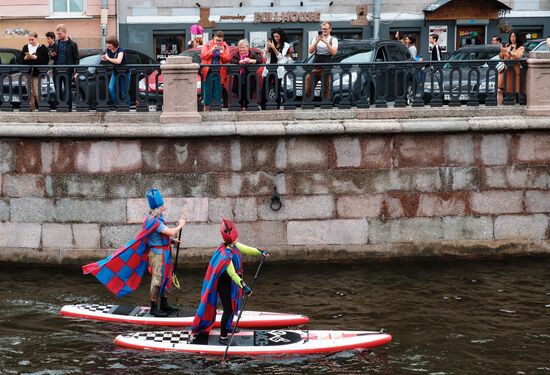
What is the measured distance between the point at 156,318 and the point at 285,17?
18.2 metres

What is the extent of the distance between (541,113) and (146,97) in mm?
5895

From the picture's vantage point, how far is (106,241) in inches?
648

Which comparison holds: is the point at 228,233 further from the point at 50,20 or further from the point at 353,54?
the point at 50,20

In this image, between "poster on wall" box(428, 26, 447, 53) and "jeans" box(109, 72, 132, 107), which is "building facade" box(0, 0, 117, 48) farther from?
"jeans" box(109, 72, 132, 107)

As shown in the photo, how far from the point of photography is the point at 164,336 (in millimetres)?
13281

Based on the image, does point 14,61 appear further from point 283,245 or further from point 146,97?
point 283,245

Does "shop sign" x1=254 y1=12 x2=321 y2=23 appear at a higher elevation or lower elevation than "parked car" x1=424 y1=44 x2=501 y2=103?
higher

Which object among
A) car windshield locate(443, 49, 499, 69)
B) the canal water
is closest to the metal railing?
the canal water

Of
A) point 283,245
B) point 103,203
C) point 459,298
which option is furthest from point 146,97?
point 459,298

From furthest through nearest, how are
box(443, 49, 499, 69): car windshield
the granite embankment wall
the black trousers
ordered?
1. box(443, 49, 499, 69): car windshield
2. the granite embankment wall
3. the black trousers

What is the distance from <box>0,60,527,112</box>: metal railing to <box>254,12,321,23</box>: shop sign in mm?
14476

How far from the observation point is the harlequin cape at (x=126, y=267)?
1409 centimetres

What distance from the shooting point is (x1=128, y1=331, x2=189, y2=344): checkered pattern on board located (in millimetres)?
13133

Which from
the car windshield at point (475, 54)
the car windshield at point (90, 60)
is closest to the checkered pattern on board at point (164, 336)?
the car windshield at point (90, 60)
